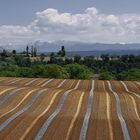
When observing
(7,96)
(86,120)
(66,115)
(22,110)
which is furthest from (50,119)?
(7,96)

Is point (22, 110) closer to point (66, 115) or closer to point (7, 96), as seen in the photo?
point (66, 115)

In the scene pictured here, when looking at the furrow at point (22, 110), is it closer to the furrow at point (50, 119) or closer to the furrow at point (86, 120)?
the furrow at point (50, 119)

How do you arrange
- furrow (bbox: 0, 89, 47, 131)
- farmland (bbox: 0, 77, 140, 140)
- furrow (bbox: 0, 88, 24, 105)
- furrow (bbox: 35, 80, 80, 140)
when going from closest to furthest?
furrow (bbox: 35, 80, 80, 140), farmland (bbox: 0, 77, 140, 140), furrow (bbox: 0, 89, 47, 131), furrow (bbox: 0, 88, 24, 105)

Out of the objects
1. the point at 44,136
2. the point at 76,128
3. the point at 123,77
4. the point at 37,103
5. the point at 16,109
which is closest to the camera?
the point at 44,136

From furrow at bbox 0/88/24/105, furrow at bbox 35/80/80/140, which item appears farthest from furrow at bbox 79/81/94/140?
furrow at bbox 0/88/24/105

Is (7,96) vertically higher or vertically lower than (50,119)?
higher

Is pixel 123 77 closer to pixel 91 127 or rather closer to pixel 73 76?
pixel 73 76

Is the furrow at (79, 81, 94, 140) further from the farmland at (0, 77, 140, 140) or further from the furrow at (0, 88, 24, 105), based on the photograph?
the furrow at (0, 88, 24, 105)

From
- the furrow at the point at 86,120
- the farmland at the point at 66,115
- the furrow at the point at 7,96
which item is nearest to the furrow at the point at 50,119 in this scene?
the farmland at the point at 66,115

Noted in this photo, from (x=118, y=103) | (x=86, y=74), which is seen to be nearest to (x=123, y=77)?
(x=86, y=74)
